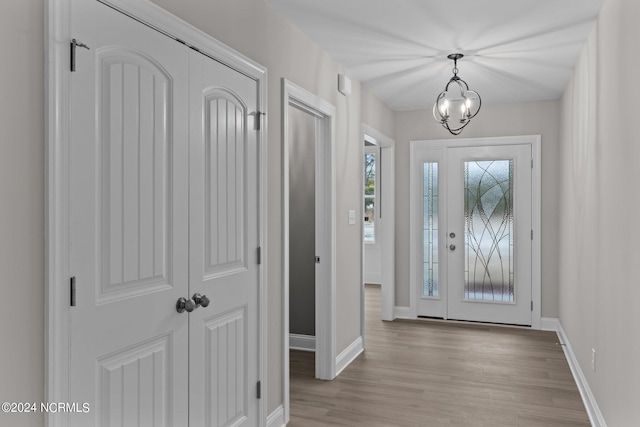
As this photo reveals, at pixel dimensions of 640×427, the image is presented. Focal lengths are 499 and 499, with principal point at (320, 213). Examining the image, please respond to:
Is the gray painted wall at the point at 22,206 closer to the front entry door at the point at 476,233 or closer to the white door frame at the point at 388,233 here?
the white door frame at the point at 388,233

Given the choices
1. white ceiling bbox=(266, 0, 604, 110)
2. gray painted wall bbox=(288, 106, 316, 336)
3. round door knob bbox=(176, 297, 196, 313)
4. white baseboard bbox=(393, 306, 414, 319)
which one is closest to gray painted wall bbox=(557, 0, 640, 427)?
white ceiling bbox=(266, 0, 604, 110)

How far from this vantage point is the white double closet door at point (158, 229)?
1609mm

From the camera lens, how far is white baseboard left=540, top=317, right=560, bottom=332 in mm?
5375

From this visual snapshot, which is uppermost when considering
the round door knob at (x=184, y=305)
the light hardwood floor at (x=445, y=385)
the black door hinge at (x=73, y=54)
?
the black door hinge at (x=73, y=54)

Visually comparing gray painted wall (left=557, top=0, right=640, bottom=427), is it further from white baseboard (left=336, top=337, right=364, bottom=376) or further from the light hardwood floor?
white baseboard (left=336, top=337, right=364, bottom=376)

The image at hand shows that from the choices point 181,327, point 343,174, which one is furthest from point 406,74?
point 181,327

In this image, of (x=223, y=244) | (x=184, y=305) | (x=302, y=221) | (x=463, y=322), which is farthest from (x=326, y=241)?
(x=463, y=322)

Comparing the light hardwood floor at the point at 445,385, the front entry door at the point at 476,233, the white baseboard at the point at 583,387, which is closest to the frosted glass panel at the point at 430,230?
the front entry door at the point at 476,233

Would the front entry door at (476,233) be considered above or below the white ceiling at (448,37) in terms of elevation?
below

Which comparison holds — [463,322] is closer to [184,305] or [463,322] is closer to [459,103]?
[459,103]

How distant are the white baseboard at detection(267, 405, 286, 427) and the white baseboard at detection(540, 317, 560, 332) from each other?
3556 millimetres

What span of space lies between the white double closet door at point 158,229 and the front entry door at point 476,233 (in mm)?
3557

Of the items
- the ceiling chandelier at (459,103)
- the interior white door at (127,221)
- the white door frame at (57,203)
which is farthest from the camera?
the ceiling chandelier at (459,103)

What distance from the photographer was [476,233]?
5648 millimetres
